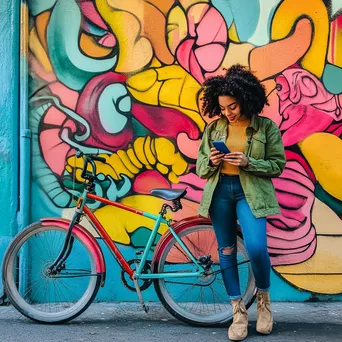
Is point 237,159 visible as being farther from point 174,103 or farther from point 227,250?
point 174,103

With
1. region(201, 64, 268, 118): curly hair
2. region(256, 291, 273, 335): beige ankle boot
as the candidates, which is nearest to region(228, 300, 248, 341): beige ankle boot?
region(256, 291, 273, 335): beige ankle boot

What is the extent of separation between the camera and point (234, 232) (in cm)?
424

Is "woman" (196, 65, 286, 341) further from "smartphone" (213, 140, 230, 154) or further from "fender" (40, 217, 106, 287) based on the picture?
"fender" (40, 217, 106, 287)

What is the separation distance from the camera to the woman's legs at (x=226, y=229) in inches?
162

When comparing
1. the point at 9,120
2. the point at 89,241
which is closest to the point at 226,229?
the point at 89,241

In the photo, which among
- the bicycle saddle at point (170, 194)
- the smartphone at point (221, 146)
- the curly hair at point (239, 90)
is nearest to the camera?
the smartphone at point (221, 146)

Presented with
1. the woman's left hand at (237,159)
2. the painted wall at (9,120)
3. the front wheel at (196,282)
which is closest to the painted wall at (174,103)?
the painted wall at (9,120)

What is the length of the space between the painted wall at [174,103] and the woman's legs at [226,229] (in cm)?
81

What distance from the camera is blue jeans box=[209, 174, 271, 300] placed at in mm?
3992

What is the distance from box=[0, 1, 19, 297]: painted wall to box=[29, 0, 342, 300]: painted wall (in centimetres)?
15

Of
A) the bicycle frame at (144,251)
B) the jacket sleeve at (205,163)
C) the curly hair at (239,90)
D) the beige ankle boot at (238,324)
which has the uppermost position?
the curly hair at (239,90)

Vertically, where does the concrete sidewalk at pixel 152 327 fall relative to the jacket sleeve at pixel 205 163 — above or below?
below

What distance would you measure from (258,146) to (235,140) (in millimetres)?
184

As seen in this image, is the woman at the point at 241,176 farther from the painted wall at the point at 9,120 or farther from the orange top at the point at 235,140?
the painted wall at the point at 9,120
